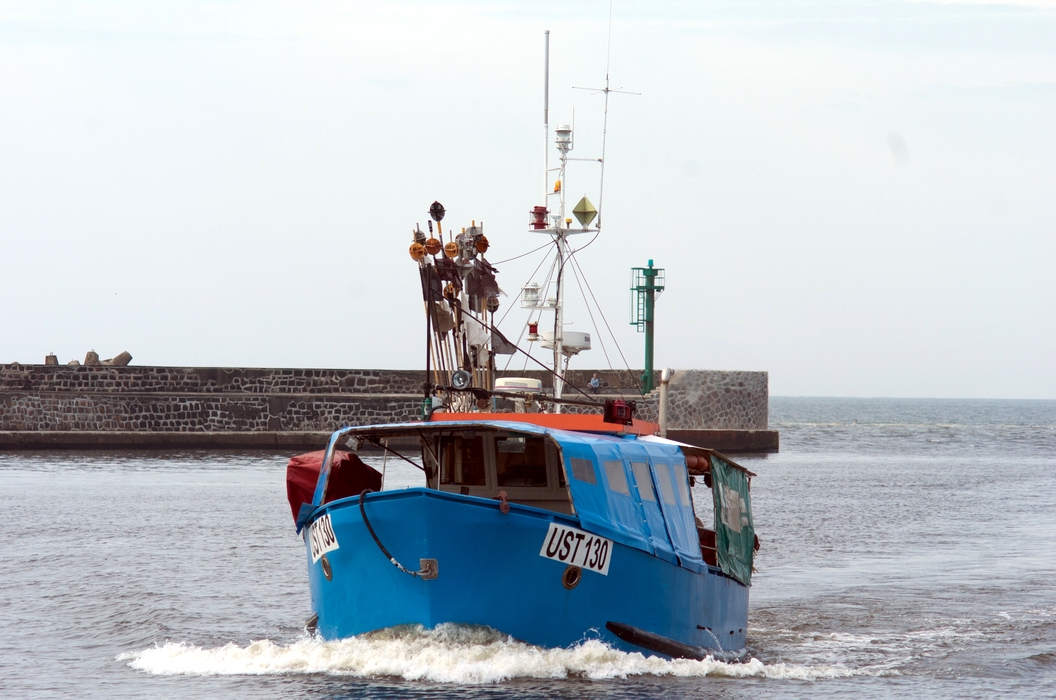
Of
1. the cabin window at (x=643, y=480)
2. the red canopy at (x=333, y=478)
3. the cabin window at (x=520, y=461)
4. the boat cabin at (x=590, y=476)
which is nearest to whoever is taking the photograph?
the boat cabin at (x=590, y=476)

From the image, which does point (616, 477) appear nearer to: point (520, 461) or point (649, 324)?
point (520, 461)

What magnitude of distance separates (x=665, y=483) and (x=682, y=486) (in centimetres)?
44

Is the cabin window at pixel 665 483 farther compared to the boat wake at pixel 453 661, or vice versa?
the cabin window at pixel 665 483

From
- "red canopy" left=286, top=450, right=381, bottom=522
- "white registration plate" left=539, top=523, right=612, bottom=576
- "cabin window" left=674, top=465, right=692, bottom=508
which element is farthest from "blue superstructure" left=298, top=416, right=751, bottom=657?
"cabin window" left=674, top=465, right=692, bottom=508

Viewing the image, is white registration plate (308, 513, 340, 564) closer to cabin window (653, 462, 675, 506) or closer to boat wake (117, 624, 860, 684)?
boat wake (117, 624, 860, 684)

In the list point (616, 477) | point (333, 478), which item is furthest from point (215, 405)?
point (616, 477)

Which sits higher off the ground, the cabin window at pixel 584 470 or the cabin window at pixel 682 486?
the cabin window at pixel 584 470

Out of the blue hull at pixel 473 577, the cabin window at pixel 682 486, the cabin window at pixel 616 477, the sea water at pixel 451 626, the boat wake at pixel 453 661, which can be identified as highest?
the cabin window at pixel 616 477

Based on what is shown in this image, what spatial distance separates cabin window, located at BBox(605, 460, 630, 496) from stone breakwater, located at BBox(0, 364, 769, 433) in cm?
2328

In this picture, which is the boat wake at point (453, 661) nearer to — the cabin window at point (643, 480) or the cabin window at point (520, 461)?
the cabin window at point (643, 480)

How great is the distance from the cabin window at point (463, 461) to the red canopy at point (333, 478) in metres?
0.59

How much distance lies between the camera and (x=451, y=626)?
898cm

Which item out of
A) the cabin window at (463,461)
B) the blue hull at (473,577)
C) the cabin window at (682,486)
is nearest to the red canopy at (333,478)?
the cabin window at (463,461)

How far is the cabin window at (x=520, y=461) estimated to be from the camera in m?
10.6
